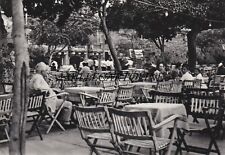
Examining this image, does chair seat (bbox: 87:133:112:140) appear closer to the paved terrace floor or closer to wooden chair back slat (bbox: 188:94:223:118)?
the paved terrace floor

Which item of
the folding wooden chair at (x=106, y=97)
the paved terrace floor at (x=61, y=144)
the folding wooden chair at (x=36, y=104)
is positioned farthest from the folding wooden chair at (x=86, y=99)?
the folding wooden chair at (x=36, y=104)

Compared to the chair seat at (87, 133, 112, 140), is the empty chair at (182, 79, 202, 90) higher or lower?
higher

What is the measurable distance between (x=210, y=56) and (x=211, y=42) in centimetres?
448

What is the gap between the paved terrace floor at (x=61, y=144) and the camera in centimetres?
692

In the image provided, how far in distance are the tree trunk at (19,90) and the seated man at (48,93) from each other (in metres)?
3.92

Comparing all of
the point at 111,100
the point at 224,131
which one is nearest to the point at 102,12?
the point at 111,100

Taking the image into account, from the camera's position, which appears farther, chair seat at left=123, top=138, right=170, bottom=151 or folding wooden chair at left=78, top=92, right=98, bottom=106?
folding wooden chair at left=78, top=92, right=98, bottom=106

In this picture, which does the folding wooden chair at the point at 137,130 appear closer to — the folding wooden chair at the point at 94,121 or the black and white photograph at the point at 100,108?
the black and white photograph at the point at 100,108

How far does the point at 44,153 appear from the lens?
6.80 meters

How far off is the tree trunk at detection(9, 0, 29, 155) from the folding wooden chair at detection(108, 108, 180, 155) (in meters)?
1.18

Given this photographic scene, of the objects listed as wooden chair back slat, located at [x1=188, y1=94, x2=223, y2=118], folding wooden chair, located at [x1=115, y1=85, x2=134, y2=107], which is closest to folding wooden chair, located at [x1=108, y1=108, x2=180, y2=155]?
wooden chair back slat, located at [x1=188, y1=94, x2=223, y2=118]

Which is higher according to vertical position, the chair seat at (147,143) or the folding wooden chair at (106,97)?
the folding wooden chair at (106,97)

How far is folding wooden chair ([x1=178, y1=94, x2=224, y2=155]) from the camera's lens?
20.5ft

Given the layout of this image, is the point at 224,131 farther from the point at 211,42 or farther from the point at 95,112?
the point at 211,42
